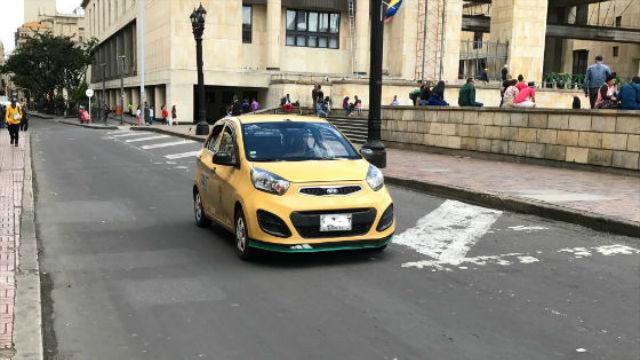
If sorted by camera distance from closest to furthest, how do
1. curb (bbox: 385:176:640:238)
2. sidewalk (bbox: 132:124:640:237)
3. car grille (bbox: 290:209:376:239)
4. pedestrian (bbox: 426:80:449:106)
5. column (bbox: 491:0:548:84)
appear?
car grille (bbox: 290:209:376:239)
curb (bbox: 385:176:640:238)
sidewalk (bbox: 132:124:640:237)
pedestrian (bbox: 426:80:449:106)
column (bbox: 491:0:548:84)

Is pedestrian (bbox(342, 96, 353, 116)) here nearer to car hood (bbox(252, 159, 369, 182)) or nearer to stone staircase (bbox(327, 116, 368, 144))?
stone staircase (bbox(327, 116, 368, 144))

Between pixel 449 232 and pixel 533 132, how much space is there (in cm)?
878

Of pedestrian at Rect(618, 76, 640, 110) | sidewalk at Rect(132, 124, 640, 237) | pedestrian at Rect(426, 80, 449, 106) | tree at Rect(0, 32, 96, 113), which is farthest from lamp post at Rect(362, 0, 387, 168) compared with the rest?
tree at Rect(0, 32, 96, 113)

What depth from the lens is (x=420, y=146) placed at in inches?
828

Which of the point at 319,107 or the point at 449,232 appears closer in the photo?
the point at 449,232

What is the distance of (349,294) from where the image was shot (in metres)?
5.80

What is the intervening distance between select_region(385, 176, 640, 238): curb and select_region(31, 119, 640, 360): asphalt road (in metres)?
0.18

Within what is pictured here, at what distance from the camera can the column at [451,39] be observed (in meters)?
49.7

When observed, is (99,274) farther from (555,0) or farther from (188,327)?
(555,0)

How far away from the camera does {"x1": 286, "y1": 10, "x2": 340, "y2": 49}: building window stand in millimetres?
51594

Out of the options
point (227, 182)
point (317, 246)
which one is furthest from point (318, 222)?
point (227, 182)

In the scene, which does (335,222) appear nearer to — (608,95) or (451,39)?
(608,95)

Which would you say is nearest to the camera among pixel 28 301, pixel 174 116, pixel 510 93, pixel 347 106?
pixel 28 301

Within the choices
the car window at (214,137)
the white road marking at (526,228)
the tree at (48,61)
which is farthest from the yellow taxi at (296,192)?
the tree at (48,61)
